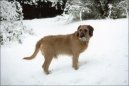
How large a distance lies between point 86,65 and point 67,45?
2.05 feet

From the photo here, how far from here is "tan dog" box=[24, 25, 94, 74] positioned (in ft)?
20.3

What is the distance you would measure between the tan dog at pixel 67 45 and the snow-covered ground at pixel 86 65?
0.33 meters

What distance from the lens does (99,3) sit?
12.3 m

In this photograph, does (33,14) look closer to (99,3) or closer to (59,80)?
(99,3)

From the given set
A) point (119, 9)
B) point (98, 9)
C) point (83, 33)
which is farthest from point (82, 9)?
point (83, 33)

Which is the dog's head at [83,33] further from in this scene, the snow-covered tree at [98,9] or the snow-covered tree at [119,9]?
the snow-covered tree at [119,9]

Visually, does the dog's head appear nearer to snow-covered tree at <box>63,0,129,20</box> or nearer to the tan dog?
the tan dog

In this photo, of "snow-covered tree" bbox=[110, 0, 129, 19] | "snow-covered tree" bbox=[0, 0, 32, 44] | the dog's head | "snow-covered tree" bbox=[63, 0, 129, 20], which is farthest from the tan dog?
→ "snow-covered tree" bbox=[110, 0, 129, 19]

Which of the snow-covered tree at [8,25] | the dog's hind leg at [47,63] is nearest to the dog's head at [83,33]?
the dog's hind leg at [47,63]

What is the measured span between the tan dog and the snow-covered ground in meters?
0.33

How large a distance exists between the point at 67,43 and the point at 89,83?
139 cm

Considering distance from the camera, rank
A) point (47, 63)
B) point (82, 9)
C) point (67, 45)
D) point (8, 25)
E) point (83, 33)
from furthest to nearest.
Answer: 1. point (82, 9)
2. point (8, 25)
3. point (67, 45)
4. point (47, 63)
5. point (83, 33)

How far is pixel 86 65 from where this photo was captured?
6383 mm

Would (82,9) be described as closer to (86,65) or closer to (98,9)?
(98,9)
